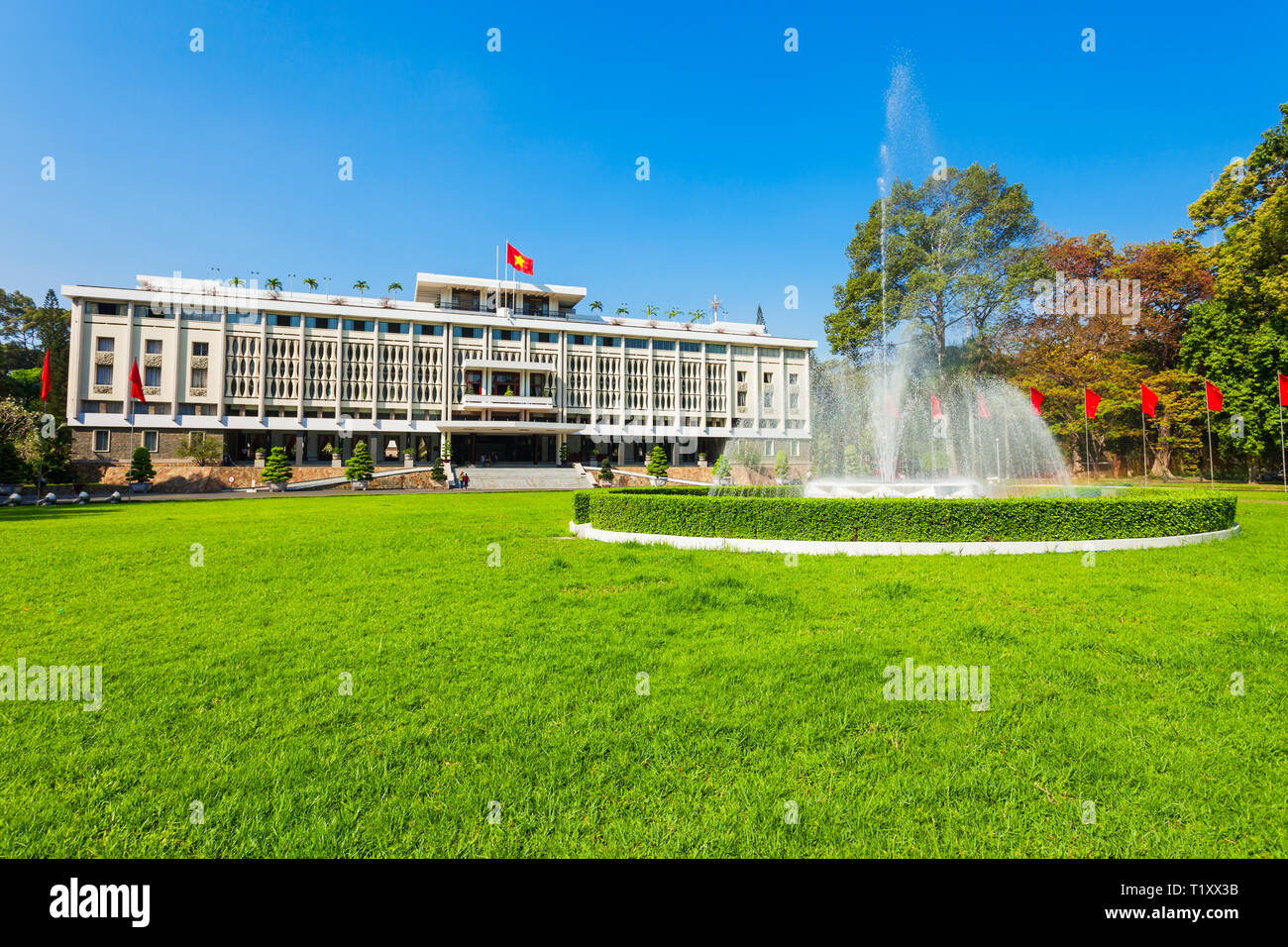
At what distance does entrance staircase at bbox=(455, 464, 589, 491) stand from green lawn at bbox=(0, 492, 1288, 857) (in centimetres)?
3388

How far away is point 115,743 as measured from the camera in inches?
148

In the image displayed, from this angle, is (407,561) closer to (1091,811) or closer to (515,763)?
(515,763)

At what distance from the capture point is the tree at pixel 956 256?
37.6 metres

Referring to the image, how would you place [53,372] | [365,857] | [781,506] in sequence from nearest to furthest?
[365,857]
[781,506]
[53,372]

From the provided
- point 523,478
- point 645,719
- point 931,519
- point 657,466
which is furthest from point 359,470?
point 645,719

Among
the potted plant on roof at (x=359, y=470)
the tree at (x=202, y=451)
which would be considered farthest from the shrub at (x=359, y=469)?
the tree at (x=202, y=451)

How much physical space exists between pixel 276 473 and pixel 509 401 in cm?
2059

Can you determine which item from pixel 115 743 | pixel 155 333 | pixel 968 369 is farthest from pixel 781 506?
pixel 155 333

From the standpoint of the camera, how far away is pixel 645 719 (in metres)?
4.04

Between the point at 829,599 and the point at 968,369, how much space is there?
37.9 meters

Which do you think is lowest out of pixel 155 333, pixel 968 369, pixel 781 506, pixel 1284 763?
pixel 1284 763

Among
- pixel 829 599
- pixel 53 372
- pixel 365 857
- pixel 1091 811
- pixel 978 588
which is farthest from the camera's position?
pixel 53 372

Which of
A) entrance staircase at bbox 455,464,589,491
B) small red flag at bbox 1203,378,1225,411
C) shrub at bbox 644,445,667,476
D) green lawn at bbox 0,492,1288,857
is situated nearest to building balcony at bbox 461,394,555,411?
entrance staircase at bbox 455,464,589,491

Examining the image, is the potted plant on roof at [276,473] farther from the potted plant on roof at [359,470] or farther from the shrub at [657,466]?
the shrub at [657,466]
